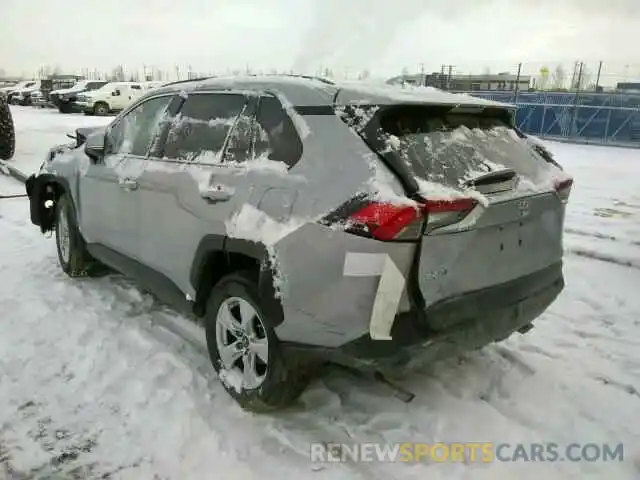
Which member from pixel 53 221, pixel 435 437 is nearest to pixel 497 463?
pixel 435 437

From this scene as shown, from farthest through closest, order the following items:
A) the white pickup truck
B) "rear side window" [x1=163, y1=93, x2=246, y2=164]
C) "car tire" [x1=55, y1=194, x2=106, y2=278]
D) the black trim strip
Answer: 1. the white pickup truck
2. "car tire" [x1=55, y1=194, x2=106, y2=278]
3. "rear side window" [x1=163, y1=93, x2=246, y2=164]
4. the black trim strip

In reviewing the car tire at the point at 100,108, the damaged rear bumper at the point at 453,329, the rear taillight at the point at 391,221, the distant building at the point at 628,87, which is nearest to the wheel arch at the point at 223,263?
the damaged rear bumper at the point at 453,329

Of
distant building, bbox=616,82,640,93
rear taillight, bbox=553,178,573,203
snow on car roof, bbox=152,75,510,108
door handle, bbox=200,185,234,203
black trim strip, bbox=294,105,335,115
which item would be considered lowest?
door handle, bbox=200,185,234,203

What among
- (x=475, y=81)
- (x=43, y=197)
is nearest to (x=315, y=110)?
(x=43, y=197)

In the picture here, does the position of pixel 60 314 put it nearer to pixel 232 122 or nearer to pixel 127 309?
pixel 127 309

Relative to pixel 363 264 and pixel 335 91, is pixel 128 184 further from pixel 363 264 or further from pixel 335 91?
pixel 363 264

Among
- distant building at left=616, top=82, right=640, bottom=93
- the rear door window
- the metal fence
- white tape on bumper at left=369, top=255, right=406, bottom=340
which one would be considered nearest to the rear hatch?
→ white tape on bumper at left=369, top=255, right=406, bottom=340

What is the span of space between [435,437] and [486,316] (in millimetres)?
683

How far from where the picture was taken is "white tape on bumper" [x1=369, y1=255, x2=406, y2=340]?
2426mm

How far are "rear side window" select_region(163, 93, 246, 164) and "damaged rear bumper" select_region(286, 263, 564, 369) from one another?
1.30 m

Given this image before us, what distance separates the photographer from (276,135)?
2.93 meters

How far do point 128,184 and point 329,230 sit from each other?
6.49 ft

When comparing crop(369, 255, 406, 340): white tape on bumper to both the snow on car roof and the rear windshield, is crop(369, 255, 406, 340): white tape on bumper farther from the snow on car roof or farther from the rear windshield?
the snow on car roof

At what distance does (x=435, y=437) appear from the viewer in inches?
114
